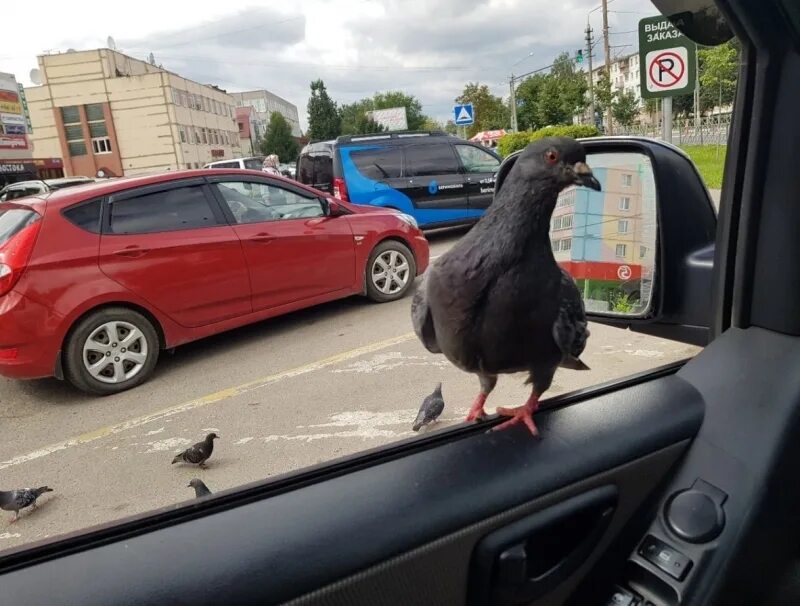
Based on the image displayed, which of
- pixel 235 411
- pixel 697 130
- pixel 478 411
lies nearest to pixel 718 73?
pixel 697 130

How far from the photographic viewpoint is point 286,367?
4934 mm

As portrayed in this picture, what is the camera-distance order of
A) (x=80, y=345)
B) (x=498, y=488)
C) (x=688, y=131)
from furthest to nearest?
(x=80, y=345), (x=688, y=131), (x=498, y=488)

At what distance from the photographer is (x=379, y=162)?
992 cm

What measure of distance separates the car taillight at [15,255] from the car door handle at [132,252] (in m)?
0.61

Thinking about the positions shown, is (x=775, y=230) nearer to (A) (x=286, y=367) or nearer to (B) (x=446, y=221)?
(A) (x=286, y=367)

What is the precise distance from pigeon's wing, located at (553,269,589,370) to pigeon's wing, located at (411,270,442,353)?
0.37m

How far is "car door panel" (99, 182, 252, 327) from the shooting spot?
5043mm

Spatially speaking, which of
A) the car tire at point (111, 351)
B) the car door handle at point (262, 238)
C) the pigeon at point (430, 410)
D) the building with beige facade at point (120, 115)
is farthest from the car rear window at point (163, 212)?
the pigeon at point (430, 410)

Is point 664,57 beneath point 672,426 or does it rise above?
above

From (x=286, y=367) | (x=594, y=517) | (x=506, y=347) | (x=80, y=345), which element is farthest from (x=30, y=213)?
(x=594, y=517)

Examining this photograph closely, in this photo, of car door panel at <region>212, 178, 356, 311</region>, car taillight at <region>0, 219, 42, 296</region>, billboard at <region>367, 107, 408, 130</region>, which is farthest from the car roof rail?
billboard at <region>367, 107, 408, 130</region>

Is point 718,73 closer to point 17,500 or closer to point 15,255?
point 17,500

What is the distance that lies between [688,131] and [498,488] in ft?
5.45

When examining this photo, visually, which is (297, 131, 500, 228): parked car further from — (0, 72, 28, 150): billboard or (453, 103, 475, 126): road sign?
(0, 72, 28, 150): billboard
